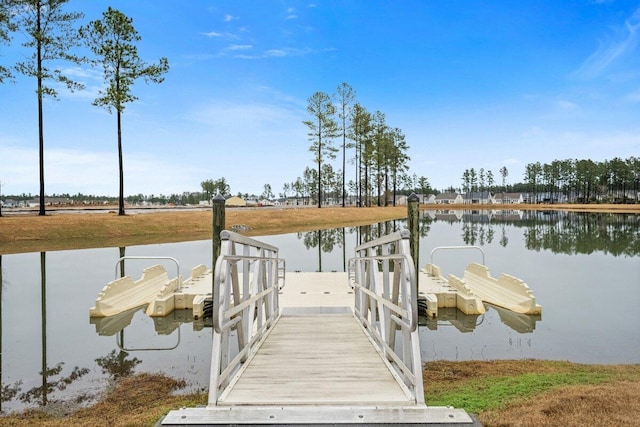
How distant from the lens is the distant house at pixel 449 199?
147125 millimetres

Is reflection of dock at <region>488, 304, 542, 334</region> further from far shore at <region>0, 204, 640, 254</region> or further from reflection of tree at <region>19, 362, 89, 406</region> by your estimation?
far shore at <region>0, 204, 640, 254</region>

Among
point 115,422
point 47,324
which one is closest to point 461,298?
point 115,422

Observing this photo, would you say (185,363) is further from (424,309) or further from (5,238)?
(5,238)

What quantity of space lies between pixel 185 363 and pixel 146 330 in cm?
260

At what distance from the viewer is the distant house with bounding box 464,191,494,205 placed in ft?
478

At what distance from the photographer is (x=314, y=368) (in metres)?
4.36

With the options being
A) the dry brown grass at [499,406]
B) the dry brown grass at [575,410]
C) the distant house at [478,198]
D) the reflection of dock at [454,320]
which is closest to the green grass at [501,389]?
the dry brown grass at [499,406]

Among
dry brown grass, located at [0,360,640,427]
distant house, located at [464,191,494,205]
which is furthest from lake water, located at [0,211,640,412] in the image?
distant house, located at [464,191,494,205]

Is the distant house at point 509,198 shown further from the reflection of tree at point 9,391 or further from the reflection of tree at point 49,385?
the reflection of tree at point 9,391

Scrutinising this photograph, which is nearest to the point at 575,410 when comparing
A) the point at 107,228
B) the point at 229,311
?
the point at 229,311

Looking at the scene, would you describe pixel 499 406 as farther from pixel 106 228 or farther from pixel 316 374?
pixel 106 228

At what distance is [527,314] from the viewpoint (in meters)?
10.3

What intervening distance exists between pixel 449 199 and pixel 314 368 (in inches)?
5986

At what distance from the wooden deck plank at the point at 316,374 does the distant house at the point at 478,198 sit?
493ft
